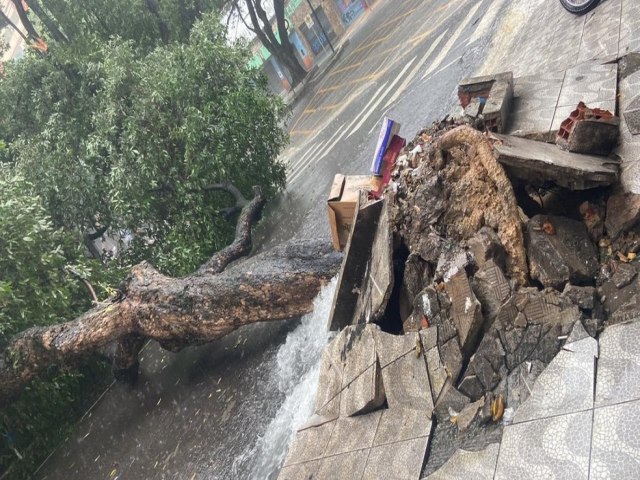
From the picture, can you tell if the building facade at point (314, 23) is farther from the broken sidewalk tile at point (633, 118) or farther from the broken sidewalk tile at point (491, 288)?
the broken sidewalk tile at point (491, 288)

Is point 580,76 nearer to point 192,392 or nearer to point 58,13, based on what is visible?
point 192,392

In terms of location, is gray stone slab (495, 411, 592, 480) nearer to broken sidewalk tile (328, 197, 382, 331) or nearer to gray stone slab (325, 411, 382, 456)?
gray stone slab (325, 411, 382, 456)

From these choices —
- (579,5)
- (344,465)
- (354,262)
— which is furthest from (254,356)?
(579,5)

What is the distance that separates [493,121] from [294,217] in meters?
5.44

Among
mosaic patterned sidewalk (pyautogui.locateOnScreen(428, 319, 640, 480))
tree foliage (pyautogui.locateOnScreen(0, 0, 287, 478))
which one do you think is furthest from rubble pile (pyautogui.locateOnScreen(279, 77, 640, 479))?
tree foliage (pyautogui.locateOnScreen(0, 0, 287, 478))

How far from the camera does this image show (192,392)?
693 cm

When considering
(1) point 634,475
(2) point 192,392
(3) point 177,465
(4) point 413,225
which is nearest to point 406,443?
(1) point 634,475

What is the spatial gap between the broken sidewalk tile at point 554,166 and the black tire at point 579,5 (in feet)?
10.9

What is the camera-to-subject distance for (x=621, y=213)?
129 inches

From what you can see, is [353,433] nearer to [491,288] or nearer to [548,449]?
[491,288]

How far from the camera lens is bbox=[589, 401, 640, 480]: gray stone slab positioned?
2.29 metres

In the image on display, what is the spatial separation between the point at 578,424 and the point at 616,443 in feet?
0.67

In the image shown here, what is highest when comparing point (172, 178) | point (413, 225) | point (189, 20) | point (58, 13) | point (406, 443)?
point (58, 13)

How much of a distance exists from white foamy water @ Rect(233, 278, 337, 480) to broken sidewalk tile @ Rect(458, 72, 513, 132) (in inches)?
94.5
